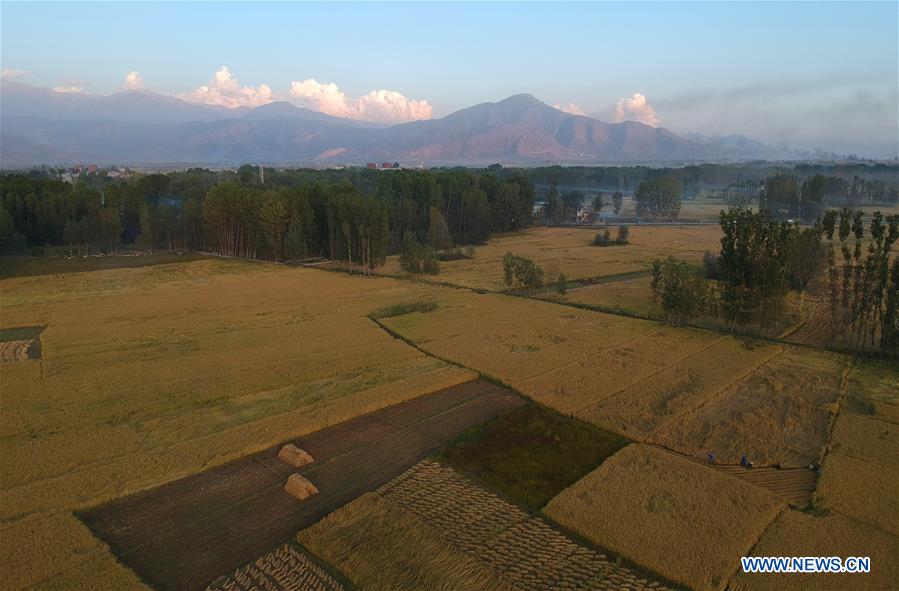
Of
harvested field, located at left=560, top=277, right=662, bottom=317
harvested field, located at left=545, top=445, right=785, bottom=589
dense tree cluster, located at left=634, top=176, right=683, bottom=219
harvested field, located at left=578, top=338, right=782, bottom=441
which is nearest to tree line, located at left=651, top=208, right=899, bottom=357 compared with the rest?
harvested field, located at left=560, top=277, right=662, bottom=317

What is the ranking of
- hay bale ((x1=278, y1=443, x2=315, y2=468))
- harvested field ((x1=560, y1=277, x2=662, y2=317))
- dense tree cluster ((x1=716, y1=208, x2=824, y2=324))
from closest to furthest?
hay bale ((x1=278, y1=443, x2=315, y2=468)), dense tree cluster ((x1=716, y1=208, x2=824, y2=324)), harvested field ((x1=560, y1=277, x2=662, y2=317))

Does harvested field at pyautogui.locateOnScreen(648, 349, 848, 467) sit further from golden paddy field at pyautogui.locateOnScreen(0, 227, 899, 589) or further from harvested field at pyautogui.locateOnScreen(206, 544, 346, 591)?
harvested field at pyautogui.locateOnScreen(206, 544, 346, 591)

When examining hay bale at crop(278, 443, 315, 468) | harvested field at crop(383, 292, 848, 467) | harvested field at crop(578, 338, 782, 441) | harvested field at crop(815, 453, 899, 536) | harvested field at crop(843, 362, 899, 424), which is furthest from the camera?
harvested field at crop(843, 362, 899, 424)

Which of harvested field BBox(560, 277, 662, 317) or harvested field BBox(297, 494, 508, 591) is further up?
harvested field BBox(560, 277, 662, 317)

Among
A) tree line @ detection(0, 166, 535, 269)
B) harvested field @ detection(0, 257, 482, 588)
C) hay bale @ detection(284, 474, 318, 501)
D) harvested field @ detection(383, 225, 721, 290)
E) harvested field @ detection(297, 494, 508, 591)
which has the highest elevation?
tree line @ detection(0, 166, 535, 269)

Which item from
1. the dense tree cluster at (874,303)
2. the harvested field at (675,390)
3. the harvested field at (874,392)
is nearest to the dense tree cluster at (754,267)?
the dense tree cluster at (874,303)

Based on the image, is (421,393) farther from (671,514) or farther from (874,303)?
(874,303)

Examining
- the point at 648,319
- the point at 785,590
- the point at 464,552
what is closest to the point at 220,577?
the point at 464,552

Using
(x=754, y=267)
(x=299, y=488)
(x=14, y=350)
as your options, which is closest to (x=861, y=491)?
(x=299, y=488)
